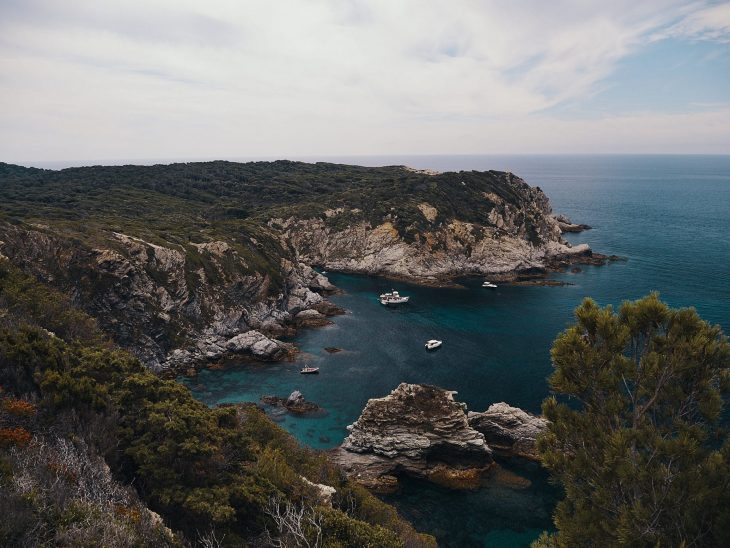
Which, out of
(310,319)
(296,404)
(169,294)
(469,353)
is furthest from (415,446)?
(169,294)

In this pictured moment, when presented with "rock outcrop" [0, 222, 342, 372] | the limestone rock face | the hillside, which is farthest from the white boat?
the limestone rock face

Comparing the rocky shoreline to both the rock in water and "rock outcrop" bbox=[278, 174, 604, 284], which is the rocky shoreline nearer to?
the rock in water

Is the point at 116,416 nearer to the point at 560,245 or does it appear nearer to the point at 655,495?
the point at 655,495

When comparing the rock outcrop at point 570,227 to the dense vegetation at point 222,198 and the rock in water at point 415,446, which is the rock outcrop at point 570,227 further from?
the rock in water at point 415,446

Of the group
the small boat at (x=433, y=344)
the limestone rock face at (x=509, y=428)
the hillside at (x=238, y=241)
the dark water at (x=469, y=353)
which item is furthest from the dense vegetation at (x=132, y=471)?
the small boat at (x=433, y=344)

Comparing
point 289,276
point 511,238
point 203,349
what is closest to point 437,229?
point 511,238
